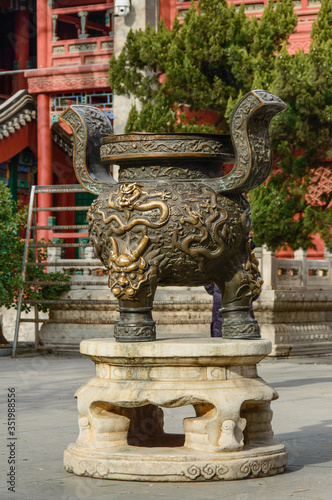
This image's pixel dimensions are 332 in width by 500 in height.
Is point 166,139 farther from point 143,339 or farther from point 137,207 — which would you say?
point 143,339

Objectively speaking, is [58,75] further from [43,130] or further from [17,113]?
[17,113]

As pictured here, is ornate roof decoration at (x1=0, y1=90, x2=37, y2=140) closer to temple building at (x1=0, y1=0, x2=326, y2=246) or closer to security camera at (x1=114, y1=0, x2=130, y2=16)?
temple building at (x1=0, y1=0, x2=326, y2=246)

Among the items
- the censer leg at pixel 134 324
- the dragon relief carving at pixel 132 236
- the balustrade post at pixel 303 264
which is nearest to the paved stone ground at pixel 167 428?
the censer leg at pixel 134 324

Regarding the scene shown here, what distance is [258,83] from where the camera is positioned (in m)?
13.5

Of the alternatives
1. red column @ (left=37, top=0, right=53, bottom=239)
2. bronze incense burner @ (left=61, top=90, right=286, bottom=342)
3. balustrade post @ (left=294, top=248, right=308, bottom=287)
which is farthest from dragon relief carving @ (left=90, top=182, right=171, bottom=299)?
red column @ (left=37, top=0, right=53, bottom=239)

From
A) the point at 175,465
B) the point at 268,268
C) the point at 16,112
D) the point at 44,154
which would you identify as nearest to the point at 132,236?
the point at 175,465

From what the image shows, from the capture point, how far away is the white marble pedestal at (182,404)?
502 cm

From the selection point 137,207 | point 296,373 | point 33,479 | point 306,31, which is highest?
point 306,31

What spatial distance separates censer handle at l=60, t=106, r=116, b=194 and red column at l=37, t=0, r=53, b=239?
1210 centimetres

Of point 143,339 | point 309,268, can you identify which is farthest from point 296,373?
point 143,339

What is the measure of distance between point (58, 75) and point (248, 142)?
529 inches

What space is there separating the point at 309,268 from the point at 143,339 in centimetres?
951

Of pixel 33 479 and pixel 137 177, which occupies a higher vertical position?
pixel 137 177

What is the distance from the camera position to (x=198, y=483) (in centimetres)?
496
